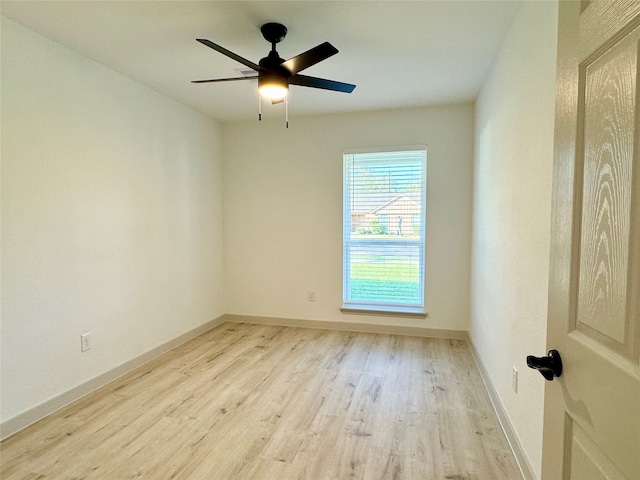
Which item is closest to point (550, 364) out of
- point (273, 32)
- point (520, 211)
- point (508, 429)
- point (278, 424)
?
point (520, 211)

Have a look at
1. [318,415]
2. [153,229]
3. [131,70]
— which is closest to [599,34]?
[318,415]

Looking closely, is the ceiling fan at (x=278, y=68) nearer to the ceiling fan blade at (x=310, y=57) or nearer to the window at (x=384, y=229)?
the ceiling fan blade at (x=310, y=57)

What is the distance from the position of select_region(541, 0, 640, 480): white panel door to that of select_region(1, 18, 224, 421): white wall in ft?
9.18

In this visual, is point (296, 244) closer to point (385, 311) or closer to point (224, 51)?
point (385, 311)

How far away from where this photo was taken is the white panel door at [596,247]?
2.07 ft

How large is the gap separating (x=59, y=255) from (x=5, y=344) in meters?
0.62

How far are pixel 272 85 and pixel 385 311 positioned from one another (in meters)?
2.76

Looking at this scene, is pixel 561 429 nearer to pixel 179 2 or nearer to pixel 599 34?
pixel 599 34

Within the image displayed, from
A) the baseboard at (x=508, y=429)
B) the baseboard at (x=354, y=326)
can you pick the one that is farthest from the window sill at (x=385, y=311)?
the baseboard at (x=508, y=429)

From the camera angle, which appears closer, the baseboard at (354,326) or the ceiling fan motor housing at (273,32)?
the ceiling fan motor housing at (273,32)

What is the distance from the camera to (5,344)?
6.81 feet

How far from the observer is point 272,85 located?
84.7 inches

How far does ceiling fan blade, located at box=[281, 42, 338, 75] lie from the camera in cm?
187

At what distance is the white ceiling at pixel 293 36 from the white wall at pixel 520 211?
27cm
